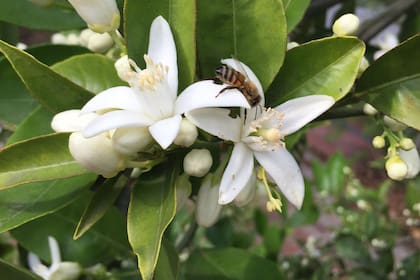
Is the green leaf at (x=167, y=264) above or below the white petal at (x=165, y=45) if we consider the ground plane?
below

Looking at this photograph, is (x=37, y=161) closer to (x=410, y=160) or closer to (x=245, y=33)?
(x=245, y=33)

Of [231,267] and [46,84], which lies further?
[231,267]

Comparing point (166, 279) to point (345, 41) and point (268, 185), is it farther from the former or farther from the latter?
point (345, 41)

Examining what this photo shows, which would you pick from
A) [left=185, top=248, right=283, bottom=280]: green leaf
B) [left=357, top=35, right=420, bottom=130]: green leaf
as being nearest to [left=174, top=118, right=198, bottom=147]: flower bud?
[left=357, top=35, right=420, bottom=130]: green leaf

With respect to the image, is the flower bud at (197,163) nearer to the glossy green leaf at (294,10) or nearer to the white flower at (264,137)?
the white flower at (264,137)

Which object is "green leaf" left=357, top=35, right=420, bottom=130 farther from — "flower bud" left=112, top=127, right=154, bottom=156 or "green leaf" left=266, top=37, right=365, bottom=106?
"flower bud" left=112, top=127, right=154, bottom=156

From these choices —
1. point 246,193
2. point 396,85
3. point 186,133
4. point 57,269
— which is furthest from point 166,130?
point 57,269

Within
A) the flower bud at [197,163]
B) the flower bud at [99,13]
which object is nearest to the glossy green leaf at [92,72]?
the flower bud at [99,13]
